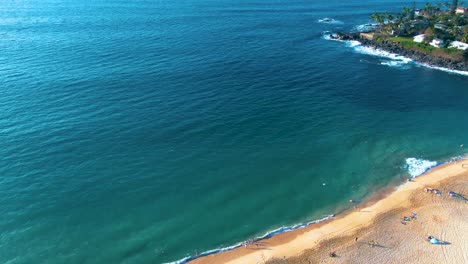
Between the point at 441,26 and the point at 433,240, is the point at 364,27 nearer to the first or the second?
the point at 441,26

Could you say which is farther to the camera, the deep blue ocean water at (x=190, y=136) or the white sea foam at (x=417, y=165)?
the white sea foam at (x=417, y=165)

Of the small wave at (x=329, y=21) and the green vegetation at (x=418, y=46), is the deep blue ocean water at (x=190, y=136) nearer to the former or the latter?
the green vegetation at (x=418, y=46)

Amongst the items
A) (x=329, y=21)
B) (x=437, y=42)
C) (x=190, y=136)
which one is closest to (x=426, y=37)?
(x=437, y=42)

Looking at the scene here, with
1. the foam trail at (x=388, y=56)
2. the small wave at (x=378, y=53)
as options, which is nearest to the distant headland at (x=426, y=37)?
the foam trail at (x=388, y=56)

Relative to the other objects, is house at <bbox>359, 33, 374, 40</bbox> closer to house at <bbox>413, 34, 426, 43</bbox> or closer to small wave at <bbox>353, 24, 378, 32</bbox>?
small wave at <bbox>353, 24, 378, 32</bbox>

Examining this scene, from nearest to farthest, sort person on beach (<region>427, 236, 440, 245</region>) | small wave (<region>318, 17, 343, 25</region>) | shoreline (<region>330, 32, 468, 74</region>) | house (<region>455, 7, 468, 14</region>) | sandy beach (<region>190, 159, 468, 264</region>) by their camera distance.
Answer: sandy beach (<region>190, 159, 468, 264</region>) < person on beach (<region>427, 236, 440, 245</region>) < shoreline (<region>330, 32, 468, 74</region>) < house (<region>455, 7, 468, 14</region>) < small wave (<region>318, 17, 343, 25</region>)

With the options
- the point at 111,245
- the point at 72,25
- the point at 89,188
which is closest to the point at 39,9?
the point at 72,25

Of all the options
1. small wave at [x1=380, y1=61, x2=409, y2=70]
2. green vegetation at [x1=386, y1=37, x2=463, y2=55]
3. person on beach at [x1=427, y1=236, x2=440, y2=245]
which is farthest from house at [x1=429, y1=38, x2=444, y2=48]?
person on beach at [x1=427, y1=236, x2=440, y2=245]
